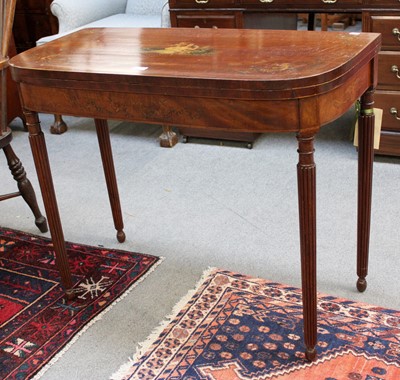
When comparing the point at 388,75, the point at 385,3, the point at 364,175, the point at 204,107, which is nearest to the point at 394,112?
the point at 388,75

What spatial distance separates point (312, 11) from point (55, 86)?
1.60 metres

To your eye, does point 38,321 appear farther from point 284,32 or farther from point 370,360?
point 284,32

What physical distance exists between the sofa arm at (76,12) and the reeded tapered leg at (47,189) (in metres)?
2.03

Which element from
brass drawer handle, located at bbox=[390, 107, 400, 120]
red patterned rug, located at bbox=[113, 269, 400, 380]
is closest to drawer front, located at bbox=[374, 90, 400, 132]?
brass drawer handle, located at bbox=[390, 107, 400, 120]

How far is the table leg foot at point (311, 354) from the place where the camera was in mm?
1726

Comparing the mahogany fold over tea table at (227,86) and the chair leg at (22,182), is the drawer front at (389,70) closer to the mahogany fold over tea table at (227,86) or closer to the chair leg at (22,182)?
the mahogany fold over tea table at (227,86)

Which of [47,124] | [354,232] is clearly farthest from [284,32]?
[47,124]

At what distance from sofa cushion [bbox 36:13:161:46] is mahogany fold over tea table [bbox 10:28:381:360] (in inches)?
59.7

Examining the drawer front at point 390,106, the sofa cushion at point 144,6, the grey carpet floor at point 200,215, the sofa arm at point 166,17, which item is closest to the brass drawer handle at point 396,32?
the drawer front at point 390,106

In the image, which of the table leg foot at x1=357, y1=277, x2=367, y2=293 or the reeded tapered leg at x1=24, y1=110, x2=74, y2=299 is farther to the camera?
the table leg foot at x1=357, y1=277, x2=367, y2=293

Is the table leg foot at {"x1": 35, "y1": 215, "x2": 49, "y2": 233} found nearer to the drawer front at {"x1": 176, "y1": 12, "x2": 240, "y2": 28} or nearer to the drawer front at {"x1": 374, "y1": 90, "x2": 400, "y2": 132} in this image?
the drawer front at {"x1": 176, "y1": 12, "x2": 240, "y2": 28}

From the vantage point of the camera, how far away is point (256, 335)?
1.87m

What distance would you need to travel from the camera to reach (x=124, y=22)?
11.8 ft

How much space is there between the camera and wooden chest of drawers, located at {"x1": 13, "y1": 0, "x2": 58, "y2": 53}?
4.28m
